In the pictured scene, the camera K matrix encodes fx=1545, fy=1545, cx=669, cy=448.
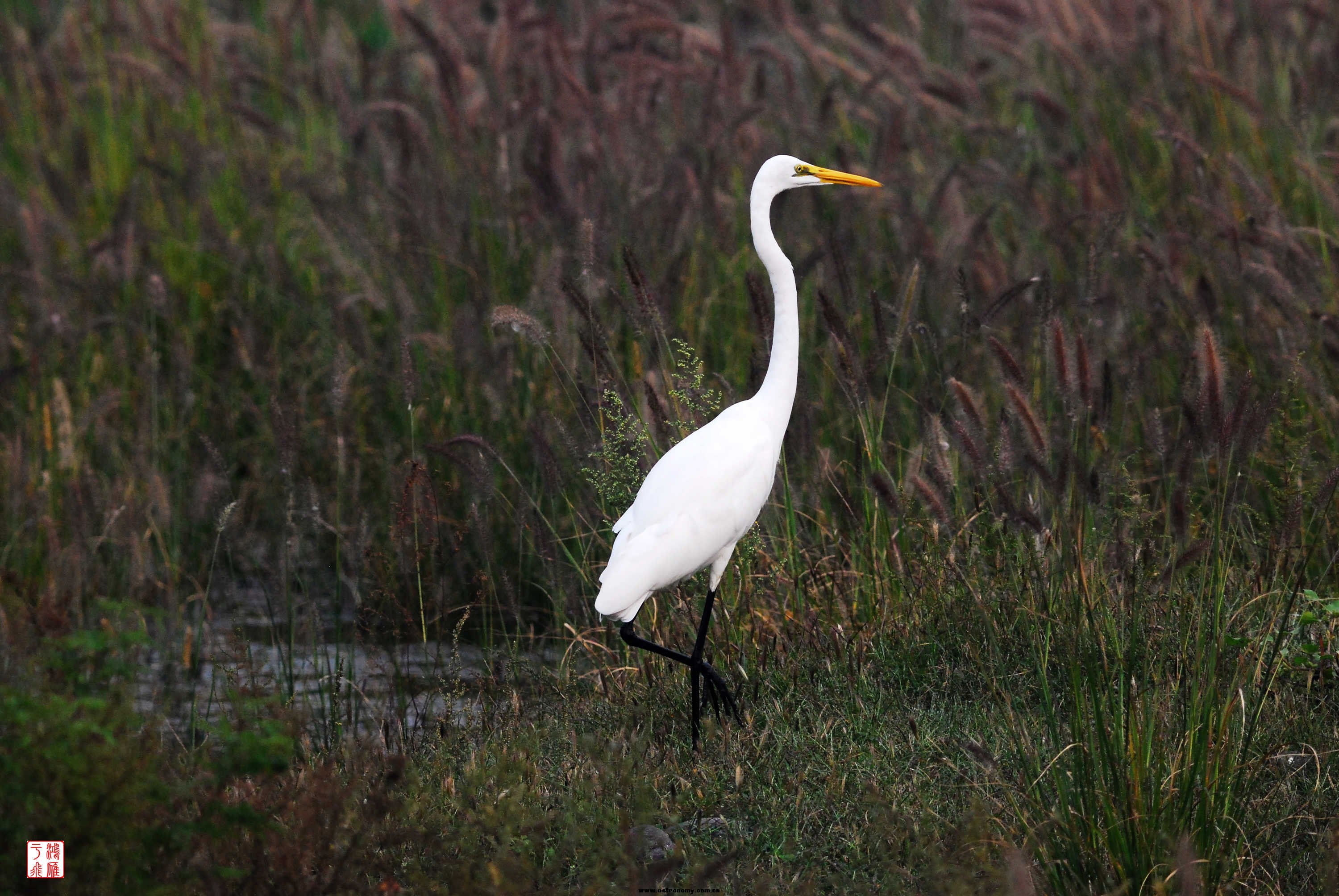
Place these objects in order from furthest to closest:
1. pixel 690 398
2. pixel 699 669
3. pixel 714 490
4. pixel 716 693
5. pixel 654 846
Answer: pixel 690 398 → pixel 716 693 → pixel 699 669 → pixel 714 490 → pixel 654 846

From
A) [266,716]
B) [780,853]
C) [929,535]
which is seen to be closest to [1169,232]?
[929,535]

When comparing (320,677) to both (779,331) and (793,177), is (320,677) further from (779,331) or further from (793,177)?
(793,177)

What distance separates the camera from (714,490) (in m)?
3.78

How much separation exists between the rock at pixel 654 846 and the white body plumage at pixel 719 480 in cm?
54

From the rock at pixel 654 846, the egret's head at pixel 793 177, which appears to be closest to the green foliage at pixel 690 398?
the egret's head at pixel 793 177

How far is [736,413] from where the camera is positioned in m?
3.97

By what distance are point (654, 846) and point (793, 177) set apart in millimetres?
1800

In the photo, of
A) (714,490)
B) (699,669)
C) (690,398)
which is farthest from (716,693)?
(690,398)

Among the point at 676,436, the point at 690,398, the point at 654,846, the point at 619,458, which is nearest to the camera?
the point at 654,846

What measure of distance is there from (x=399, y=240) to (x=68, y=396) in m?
1.44

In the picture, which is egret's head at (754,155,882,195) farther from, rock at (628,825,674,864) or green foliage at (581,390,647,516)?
rock at (628,825,674,864)

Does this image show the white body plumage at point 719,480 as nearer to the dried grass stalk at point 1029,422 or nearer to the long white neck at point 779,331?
the long white neck at point 779,331

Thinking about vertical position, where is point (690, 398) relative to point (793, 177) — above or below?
below

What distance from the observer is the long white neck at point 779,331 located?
3.95m
